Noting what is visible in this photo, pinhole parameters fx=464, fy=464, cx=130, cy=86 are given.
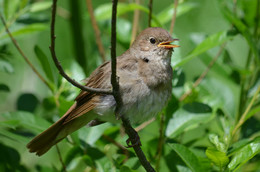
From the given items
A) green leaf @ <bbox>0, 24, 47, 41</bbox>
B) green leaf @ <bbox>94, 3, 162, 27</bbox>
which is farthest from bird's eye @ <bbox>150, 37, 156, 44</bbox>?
green leaf @ <bbox>0, 24, 47, 41</bbox>

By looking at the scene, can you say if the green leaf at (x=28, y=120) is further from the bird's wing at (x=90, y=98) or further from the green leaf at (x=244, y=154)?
the green leaf at (x=244, y=154)

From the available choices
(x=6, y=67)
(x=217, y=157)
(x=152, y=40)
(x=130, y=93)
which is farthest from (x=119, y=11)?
(x=217, y=157)

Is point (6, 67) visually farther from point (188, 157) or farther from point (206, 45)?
point (188, 157)

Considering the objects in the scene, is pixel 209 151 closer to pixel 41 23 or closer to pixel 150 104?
pixel 150 104

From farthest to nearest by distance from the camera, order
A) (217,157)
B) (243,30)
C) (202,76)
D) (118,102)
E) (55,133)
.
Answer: (202,76), (55,133), (243,30), (118,102), (217,157)

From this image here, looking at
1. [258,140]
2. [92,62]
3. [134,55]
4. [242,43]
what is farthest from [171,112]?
[242,43]

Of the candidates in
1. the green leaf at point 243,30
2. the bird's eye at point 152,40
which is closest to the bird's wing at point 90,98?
the bird's eye at point 152,40

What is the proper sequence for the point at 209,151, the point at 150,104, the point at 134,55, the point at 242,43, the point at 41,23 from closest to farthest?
the point at 209,151 < the point at 150,104 < the point at 134,55 < the point at 41,23 < the point at 242,43
